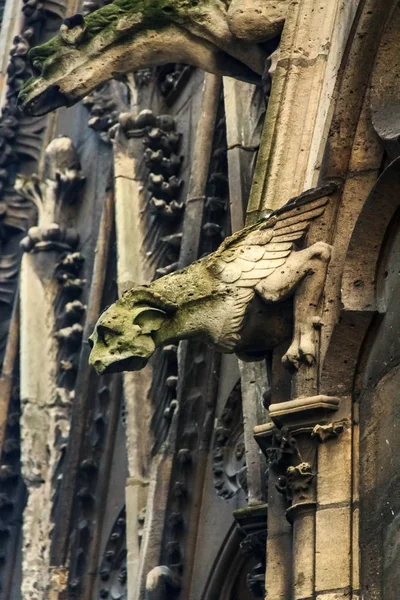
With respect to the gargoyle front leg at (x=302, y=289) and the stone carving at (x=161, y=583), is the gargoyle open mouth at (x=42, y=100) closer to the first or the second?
the gargoyle front leg at (x=302, y=289)

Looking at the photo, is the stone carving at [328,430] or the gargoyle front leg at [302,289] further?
the gargoyle front leg at [302,289]

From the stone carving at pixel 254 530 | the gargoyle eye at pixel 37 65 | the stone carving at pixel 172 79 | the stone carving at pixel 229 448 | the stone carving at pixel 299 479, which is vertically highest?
the stone carving at pixel 172 79

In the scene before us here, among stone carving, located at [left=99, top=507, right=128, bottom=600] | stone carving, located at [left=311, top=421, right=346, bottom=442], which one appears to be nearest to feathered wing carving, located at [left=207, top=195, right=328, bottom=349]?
stone carving, located at [left=311, top=421, right=346, bottom=442]

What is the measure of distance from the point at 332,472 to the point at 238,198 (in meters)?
3.05

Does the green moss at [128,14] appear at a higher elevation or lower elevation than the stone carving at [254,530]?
higher

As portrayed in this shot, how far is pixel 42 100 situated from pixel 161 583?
223 cm

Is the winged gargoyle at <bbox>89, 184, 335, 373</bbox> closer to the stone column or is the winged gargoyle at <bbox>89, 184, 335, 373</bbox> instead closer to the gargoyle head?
the gargoyle head

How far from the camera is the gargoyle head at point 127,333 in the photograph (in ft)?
28.6

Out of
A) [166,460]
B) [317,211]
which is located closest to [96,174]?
[166,460]

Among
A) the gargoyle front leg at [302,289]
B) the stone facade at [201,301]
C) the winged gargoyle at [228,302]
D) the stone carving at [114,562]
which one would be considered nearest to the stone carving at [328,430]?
the stone facade at [201,301]

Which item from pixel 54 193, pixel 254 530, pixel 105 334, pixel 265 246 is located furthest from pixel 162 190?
Answer: pixel 105 334

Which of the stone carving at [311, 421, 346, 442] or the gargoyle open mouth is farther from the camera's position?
the gargoyle open mouth

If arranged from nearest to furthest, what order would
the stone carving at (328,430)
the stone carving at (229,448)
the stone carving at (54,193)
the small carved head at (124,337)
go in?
the stone carving at (328,430)
the small carved head at (124,337)
the stone carving at (229,448)
the stone carving at (54,193)

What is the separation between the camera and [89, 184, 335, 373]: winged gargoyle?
874cm
